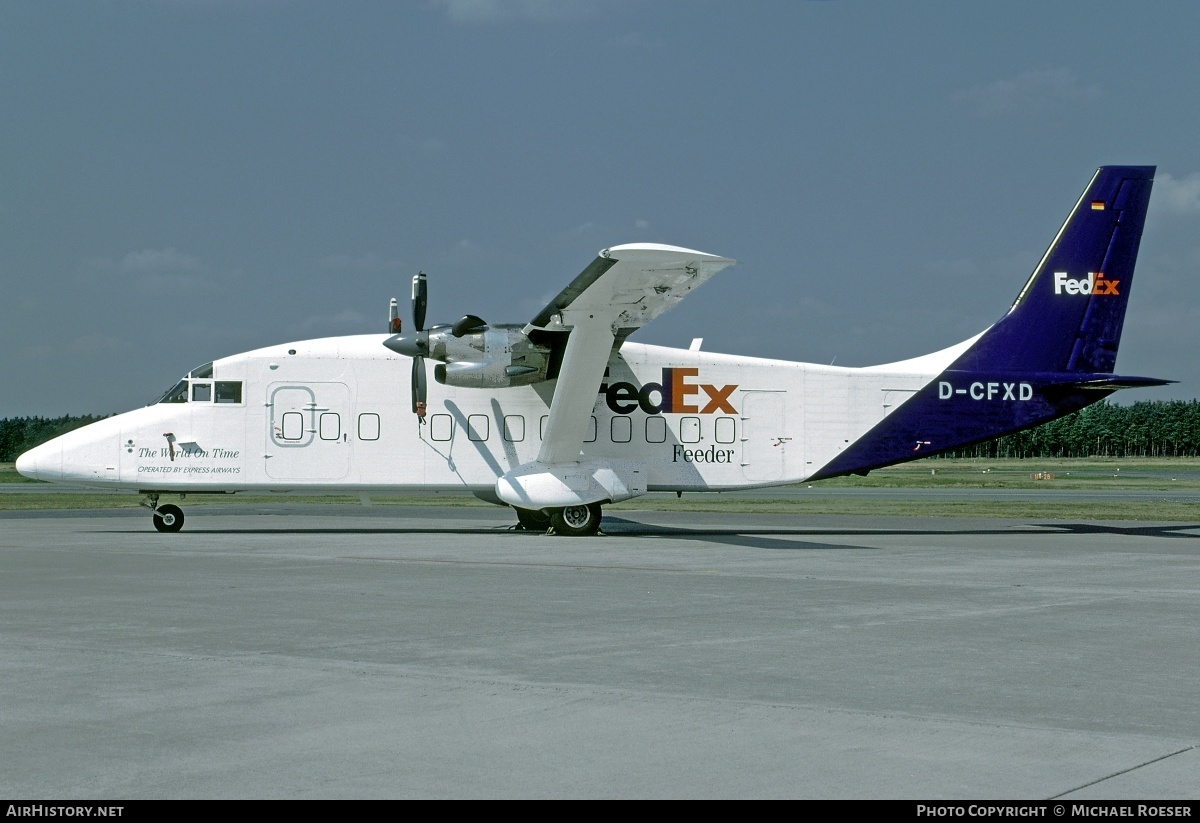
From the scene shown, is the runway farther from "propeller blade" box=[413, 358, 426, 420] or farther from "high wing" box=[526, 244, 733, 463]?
"propeller blade" box=[413, 358, 426, 420]

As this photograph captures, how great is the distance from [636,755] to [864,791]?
1.24 metres

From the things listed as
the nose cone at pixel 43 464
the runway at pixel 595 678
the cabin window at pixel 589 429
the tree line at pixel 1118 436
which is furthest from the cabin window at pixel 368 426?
the tree line at pixel 1118 436

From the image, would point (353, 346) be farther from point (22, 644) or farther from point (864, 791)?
point (864, 791)

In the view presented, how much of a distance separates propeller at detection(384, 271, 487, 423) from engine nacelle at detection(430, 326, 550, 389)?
7 cm

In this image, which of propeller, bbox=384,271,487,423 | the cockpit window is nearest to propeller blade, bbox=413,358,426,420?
propeller, bbox=384,271,487,423

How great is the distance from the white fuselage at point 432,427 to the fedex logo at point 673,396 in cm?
3

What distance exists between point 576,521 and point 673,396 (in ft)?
11.4

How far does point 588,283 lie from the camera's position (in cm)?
2175

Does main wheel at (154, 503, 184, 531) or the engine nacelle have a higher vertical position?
the engine nacelle

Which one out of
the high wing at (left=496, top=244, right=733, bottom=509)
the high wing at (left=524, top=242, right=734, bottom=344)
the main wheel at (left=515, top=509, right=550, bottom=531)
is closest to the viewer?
the high wing at (left=524, top=242, right=734, bottom=344)

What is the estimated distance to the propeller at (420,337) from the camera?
953 inches

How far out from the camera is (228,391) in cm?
2552

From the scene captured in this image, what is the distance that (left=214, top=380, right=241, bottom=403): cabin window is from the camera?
83.6ft

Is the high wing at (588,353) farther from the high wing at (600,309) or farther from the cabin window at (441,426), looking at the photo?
the cabin window at (441,426)
